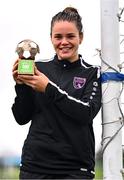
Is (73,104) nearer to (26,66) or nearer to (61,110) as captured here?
(61,110)

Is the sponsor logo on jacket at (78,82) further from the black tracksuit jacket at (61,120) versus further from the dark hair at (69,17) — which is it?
the dark hair at (69,17)

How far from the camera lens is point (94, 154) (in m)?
2.50

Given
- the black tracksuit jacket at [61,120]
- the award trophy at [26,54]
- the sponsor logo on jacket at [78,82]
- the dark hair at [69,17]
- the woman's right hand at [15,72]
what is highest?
the dark hair at [69,17]

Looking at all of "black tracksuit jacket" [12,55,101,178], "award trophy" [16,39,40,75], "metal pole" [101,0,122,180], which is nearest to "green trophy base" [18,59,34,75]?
"award trophy" [16,39,40,75]

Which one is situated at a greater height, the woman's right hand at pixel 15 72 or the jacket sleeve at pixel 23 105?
the woman's right hand at pixel 15 72

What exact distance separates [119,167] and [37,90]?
1.75 ft

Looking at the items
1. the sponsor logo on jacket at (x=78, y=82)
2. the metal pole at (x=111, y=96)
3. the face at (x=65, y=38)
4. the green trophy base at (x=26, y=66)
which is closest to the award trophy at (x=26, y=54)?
the green trophy base at (x=26, y=66)

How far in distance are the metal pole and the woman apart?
6 centimetres

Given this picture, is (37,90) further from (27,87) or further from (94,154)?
(94,154)

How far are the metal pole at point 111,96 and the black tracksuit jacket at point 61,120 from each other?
0.23ft

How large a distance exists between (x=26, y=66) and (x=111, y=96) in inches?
18.0

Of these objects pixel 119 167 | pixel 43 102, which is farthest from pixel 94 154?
pixel 43 102

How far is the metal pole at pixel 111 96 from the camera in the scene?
251 cm

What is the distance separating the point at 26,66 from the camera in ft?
7.68
